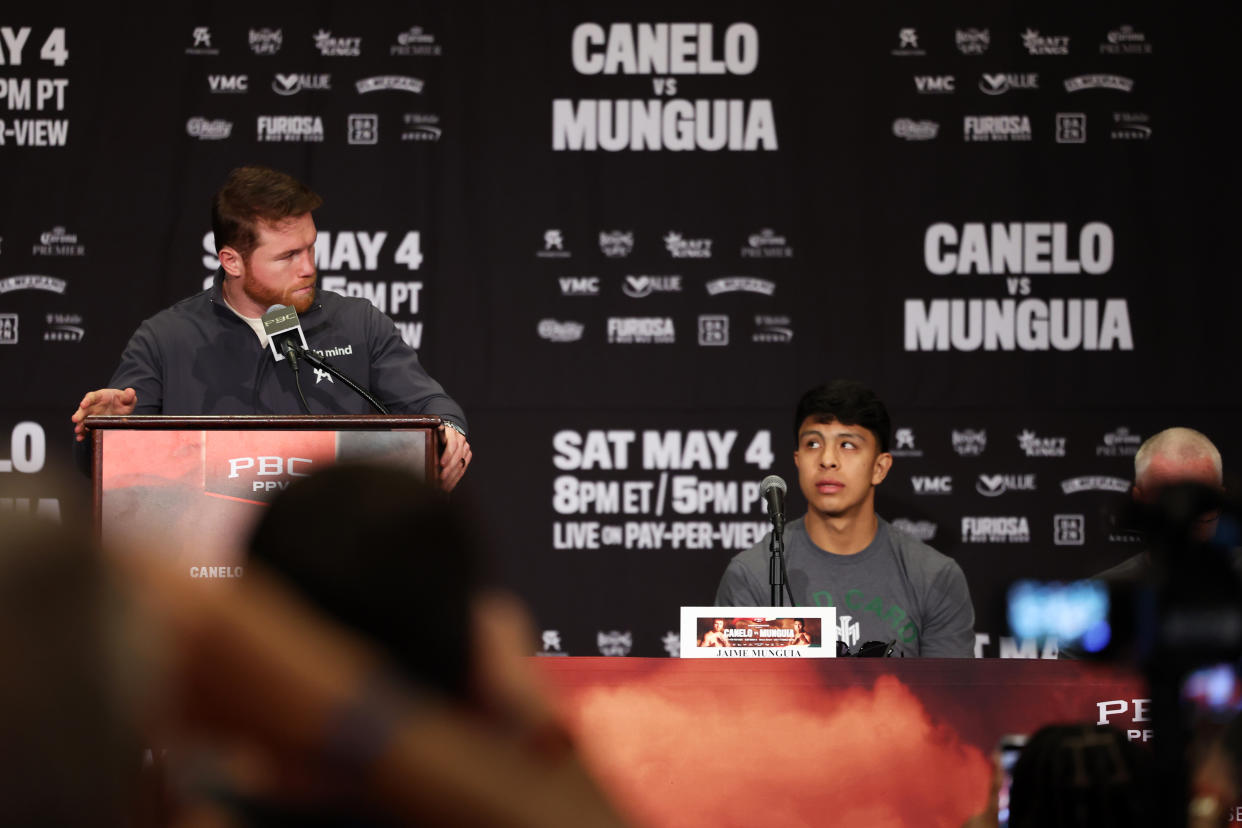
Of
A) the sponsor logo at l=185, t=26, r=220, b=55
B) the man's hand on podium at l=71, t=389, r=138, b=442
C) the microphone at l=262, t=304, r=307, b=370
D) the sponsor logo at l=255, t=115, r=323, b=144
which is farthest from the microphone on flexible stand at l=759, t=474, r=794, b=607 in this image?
the sponsor logo at l=185, t=26, r=220, b=55

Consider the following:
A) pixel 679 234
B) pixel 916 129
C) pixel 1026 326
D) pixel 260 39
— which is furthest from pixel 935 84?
pixel 260 39

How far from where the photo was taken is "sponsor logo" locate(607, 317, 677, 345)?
16.8 ft

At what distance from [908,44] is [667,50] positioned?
93cm

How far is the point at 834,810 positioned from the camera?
2.22 m

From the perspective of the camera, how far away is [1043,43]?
514 centimetres

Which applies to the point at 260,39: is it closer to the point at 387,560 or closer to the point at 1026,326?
the point at 1026,326

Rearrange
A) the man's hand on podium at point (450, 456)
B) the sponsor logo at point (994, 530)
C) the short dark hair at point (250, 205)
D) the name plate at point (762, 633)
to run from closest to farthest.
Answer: the man's hand on podium at point (450, 456), the name plate at point (762, 633), the short dark hair at point (250, 205), the sponsor logo at point (994, 530)

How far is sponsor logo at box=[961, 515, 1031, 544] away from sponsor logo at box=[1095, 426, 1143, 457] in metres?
0.40

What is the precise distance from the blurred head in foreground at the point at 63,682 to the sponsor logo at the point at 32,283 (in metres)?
4.92

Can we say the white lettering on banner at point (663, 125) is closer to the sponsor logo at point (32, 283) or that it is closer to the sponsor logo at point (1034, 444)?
the sponsor logo at point (1034, 444)

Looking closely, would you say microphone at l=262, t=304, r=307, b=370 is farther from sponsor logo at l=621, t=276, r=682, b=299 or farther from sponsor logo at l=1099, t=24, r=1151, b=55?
sponsor logo at l=1099, t=24, r=1151, b=55

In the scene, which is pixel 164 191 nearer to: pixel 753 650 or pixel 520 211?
pixel 520 211

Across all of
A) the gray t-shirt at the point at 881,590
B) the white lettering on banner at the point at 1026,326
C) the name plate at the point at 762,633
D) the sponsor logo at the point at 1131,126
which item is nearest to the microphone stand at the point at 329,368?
the name plate at the point at 762,633

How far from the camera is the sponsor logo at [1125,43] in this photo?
16.9ft
